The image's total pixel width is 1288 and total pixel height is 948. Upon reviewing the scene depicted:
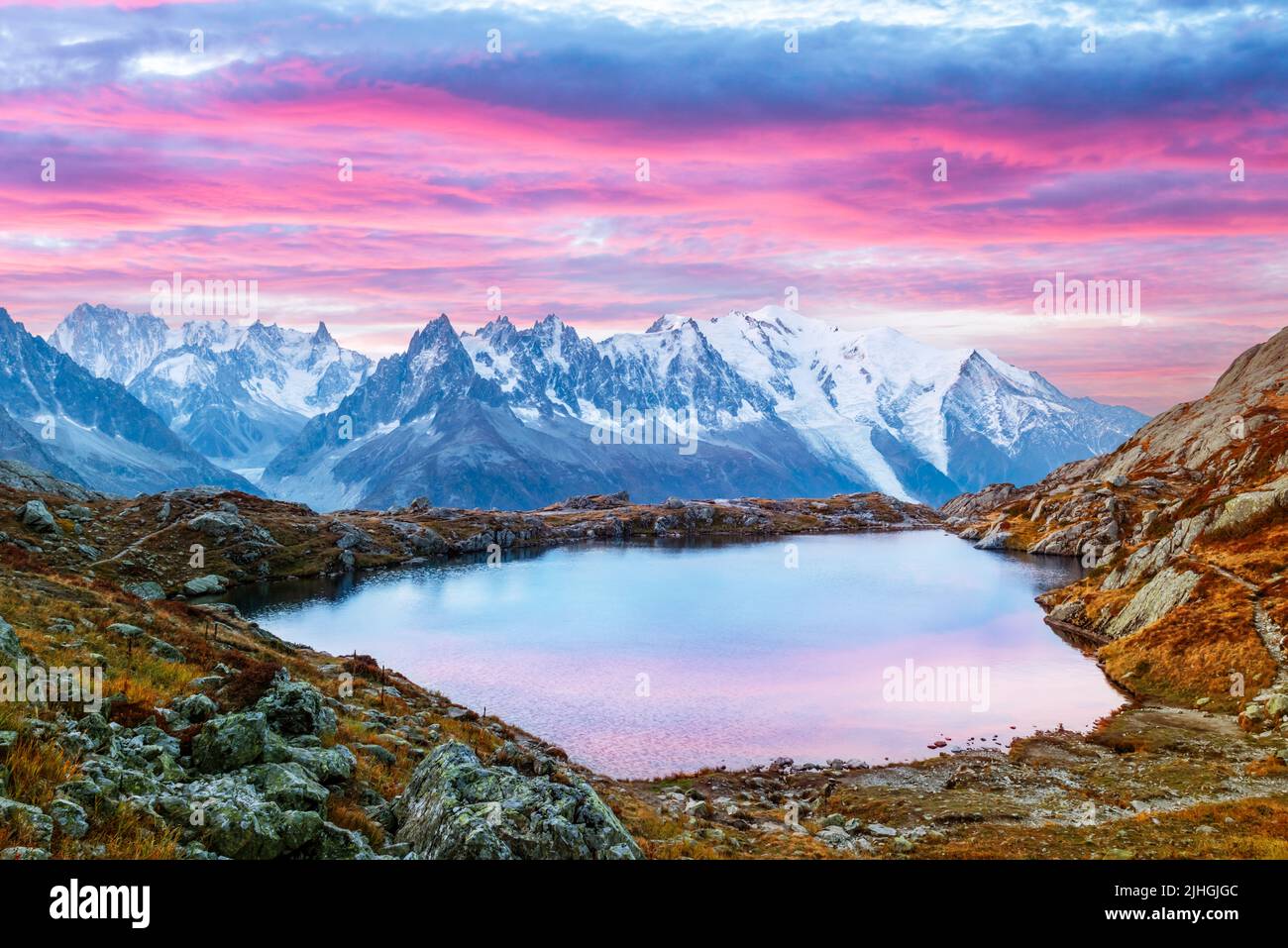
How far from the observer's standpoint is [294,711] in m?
27.7

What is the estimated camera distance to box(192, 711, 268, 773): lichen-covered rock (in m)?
20.9

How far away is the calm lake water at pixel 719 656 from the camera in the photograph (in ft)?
220

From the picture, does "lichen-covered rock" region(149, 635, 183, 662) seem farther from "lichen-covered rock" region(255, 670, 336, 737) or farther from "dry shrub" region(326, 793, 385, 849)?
"dry shrub" region(326, 793, 385, 849)

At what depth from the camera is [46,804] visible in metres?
14.3

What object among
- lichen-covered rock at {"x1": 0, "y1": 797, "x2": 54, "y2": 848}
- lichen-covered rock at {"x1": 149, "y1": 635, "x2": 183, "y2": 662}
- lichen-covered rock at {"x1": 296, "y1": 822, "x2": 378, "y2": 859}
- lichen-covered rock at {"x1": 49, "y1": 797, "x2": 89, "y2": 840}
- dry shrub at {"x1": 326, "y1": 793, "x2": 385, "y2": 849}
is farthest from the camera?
lichen-covered rock at {"x1": 149, "y1": 635, "x2": 183, "y2": 662}

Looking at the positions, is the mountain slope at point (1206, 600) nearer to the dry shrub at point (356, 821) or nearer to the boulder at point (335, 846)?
the dry shrub at point (356, 821)

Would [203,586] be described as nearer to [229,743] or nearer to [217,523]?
[217,523]

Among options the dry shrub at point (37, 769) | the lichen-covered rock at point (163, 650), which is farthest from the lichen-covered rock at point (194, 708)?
the lichen-covered rock at point (163, 650)

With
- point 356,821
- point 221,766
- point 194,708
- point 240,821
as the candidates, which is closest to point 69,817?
point 240,821

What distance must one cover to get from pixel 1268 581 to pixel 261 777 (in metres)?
96.2

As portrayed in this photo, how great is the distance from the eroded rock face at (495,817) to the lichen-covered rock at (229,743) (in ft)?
14.2

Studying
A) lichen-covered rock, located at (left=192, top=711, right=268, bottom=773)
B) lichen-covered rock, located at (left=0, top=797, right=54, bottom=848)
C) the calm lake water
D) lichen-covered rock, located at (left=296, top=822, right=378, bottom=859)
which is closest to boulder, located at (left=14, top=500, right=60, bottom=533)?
the calm lake water

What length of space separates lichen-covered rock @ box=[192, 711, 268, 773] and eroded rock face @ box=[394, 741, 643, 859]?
14.2ft
